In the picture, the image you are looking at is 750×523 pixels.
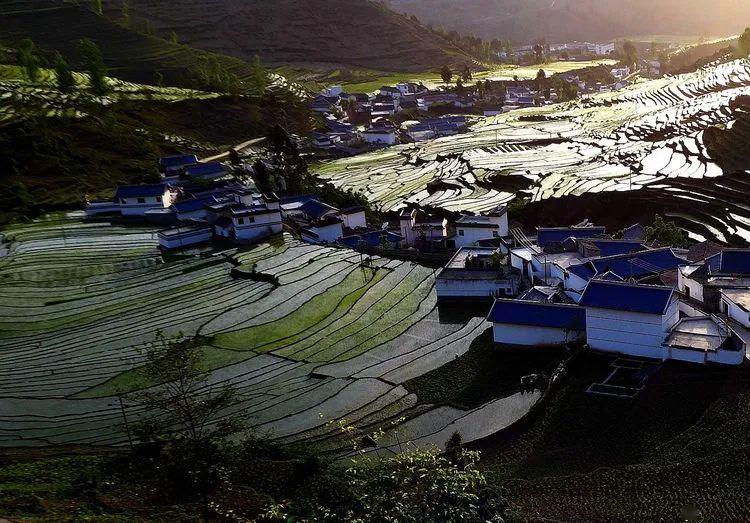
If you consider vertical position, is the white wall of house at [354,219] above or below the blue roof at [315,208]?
below

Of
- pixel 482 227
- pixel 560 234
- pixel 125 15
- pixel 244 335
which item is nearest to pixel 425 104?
pixel 125 15

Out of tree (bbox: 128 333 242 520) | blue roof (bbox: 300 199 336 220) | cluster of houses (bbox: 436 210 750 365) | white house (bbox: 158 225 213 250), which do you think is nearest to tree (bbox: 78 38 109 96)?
white house (bbox: 158 225 213 250)

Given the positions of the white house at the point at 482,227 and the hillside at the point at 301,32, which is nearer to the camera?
the white house at the point at 482,227

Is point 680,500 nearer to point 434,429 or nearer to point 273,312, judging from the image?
point 434,429

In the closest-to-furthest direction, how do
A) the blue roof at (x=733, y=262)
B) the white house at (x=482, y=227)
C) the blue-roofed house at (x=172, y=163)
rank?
the blue roof at (x=733, y=262)
the white house at (x=482, y=227)
the blue-roofed house at (x=172, y=163)

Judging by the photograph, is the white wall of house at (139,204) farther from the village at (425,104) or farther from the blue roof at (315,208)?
the village at (425,104)

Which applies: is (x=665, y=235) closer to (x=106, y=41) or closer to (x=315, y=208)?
(x=315, y=208)

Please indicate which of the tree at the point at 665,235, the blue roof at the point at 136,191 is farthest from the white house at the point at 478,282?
the blue roof at the point at 136,191

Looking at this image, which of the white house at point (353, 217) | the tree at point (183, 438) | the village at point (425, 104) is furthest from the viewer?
the village at point (425, 104)
